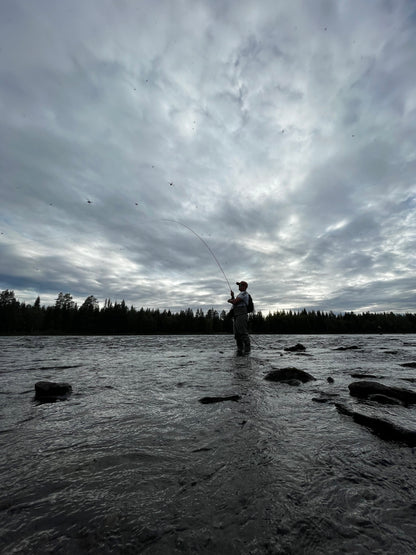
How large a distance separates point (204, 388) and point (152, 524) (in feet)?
15.3

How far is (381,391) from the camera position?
5.80 m

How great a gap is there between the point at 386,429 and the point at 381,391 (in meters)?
2.47

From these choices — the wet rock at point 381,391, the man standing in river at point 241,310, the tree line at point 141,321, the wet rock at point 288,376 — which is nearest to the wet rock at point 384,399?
the wet rock at point 381,391

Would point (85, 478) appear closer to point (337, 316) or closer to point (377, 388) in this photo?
point (377, 388)

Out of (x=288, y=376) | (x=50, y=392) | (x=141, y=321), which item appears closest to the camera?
(x=50, y=392)

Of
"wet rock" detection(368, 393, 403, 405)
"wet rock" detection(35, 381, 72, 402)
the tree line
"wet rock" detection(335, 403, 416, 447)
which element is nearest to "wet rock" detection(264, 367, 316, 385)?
"wet rock" detection(368, 393, 403, 405)

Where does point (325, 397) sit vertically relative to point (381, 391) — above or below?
below

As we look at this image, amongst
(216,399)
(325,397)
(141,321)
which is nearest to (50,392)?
(216,399)

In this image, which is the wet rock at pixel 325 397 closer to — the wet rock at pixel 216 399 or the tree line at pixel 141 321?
the wet rock at pixel 216 399

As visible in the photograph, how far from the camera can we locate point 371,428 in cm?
389

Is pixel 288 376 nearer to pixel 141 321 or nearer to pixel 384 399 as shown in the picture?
pixel 384 399

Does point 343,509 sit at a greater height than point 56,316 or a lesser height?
lesser

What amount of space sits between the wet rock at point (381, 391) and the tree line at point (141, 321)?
324 feet

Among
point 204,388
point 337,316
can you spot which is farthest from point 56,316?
point 337,316
